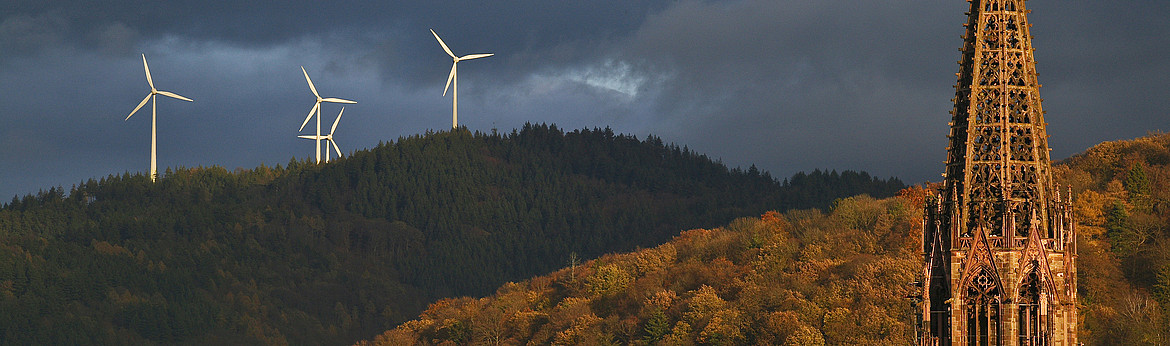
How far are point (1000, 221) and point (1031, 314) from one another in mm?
2538

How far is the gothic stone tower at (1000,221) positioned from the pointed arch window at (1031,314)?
0.03 meters

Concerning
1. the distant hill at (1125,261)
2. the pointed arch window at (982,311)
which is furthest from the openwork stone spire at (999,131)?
the distant hill at (1125,261)

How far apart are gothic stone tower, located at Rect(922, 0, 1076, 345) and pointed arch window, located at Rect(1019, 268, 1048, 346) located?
26 millimetres

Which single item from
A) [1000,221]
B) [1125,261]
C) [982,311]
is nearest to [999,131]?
[1000,221]

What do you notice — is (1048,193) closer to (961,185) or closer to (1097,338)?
(961,185)

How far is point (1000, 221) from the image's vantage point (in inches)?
1636

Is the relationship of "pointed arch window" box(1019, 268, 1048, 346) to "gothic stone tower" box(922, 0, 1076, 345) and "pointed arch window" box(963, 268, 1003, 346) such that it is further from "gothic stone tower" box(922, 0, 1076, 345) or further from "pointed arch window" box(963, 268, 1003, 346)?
"pointed arch window" box(963, 268, 1003, 346)

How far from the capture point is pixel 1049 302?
4106 centimetres

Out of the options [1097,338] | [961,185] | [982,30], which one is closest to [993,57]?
[982,30]

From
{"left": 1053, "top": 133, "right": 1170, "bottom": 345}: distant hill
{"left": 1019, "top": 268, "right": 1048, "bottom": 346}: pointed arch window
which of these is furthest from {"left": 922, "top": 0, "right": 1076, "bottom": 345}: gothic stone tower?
{"left": 1053, "top": 133, "right": 1170, "bottom": 345}: distant hill

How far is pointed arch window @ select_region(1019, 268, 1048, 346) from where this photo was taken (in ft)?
135

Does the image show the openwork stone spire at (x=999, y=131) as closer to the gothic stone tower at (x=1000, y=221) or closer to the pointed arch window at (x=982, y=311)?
the gothic stone tower at (x=1000, y=221)

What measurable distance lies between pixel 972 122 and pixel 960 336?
223 inches

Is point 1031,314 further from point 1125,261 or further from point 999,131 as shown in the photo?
point 1125,261
